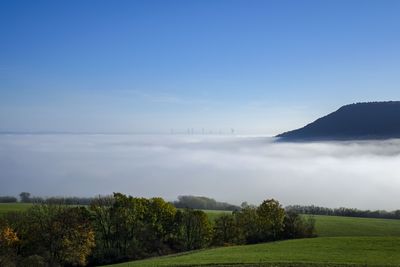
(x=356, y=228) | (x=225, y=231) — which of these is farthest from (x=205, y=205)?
(x=225, y=231)

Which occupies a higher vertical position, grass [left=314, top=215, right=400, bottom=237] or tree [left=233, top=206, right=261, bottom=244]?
tree [left=233, top=206, right=261, bottom=244]

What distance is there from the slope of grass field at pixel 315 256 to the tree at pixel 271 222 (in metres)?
19.7

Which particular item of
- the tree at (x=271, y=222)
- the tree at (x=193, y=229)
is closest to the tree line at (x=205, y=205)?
the tree at (x=193, y=229)

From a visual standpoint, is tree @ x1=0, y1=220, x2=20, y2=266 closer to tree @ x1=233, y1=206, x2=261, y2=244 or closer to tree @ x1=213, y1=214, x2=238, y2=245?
tree @ x1=213, y1=214, x2=238, y2=245

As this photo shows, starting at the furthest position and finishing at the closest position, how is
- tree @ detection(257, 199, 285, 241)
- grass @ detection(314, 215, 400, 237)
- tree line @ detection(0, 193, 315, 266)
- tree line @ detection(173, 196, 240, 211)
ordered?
tree line @ detection(173, 196, 240, 211) < grass @ detection(314, 215, 400, 237) < tree @ detection(257, 199, 285, 241) < tree line @ detection(0, 193, 315, 266)

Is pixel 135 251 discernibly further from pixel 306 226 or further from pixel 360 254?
pixel 360 254

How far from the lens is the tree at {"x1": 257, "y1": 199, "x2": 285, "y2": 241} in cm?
7481

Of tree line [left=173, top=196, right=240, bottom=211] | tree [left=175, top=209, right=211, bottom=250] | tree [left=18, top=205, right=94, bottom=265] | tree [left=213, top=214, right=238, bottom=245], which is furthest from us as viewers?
tree line [left=173, top=196, right=240, bottom=211]

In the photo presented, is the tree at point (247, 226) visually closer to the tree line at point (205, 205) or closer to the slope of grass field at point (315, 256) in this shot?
the slope of grass field at point (315, 256)

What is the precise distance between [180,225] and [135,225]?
8.77 meters

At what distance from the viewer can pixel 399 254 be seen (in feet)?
139

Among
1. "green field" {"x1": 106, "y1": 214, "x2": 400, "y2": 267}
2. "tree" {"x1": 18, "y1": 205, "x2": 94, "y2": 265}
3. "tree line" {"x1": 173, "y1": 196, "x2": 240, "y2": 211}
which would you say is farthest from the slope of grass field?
"tree line" {"x1": 173, "y1": 196, "x2": 240, "y2": 211}

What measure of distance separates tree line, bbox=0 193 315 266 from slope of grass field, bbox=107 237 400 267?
15.0 meters

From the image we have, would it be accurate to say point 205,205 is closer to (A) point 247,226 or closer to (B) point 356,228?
(B) point 356,228
